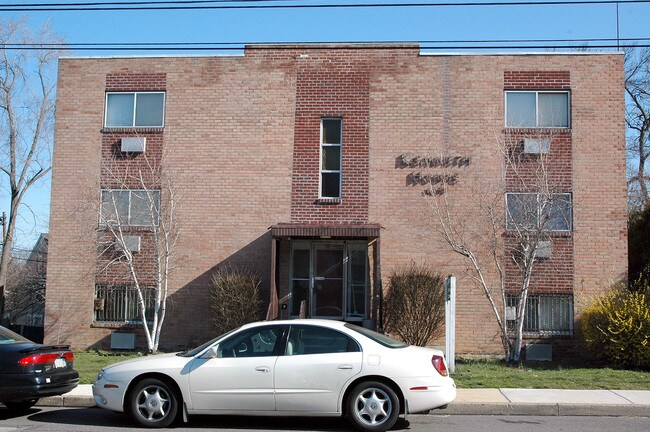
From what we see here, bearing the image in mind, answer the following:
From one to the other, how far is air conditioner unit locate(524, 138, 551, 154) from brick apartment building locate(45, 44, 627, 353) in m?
0.03

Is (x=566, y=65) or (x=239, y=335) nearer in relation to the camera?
(x=239, y=335)

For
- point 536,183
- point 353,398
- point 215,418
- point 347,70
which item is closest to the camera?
point 353,398

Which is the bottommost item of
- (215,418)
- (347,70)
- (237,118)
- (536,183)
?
(215,418)

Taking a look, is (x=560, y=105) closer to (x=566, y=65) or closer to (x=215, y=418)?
(x=566, y=65)

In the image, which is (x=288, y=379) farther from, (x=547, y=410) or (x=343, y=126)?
(x=343, y=126)

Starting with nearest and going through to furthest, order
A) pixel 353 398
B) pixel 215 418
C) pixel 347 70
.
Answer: pixel 353 398, pixel 215 418, pixel 347 70

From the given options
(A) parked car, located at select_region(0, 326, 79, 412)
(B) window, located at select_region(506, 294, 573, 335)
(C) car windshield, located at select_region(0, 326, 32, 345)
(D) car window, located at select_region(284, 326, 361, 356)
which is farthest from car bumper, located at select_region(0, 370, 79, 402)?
(B) window, located at select_region(506, 294, 573, 335)

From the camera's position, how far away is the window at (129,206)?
18156 mm

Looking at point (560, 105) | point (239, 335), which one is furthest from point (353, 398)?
point (560, 105)

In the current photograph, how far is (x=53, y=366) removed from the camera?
1044 centimetres

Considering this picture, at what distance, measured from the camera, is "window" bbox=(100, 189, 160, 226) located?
18.2 m

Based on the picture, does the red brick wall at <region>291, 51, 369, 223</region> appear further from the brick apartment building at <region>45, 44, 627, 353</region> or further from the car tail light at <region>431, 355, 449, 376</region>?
the car tail light at <region>431, 355, 449, 376</region>

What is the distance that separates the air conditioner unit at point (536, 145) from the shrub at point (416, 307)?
385cm

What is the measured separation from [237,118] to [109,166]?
3516 millimetres
